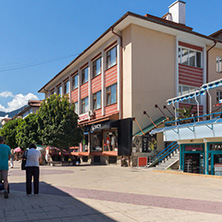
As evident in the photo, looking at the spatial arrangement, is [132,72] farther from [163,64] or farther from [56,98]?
[56,98]

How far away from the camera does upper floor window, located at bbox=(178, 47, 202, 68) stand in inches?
1001

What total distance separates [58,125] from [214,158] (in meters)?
13.9

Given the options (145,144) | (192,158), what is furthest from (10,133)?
(192,158)

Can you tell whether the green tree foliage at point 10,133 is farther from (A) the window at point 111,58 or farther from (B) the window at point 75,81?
(A) the window at point 111,58

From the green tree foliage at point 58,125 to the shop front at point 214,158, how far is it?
41.7 feet

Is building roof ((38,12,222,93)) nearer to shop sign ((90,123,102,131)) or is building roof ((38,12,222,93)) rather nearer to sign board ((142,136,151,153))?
shop sign ((90,123,102,131))

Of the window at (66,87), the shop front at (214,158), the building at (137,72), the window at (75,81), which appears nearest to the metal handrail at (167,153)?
the building at (137,72)

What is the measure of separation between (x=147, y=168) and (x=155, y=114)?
5.19 metres

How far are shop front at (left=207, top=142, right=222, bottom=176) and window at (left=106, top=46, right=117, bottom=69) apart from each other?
1224cm

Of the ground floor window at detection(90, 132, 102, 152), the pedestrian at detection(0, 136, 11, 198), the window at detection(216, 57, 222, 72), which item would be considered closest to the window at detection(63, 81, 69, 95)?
the ground floor window at detection(90, 132, 102, 152)

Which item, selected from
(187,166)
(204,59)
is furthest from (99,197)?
(204,59)

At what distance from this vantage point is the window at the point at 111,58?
2503 centimetres

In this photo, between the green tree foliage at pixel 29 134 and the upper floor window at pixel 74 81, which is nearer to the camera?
the upper floor window at pixel 74 81

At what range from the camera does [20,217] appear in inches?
210
